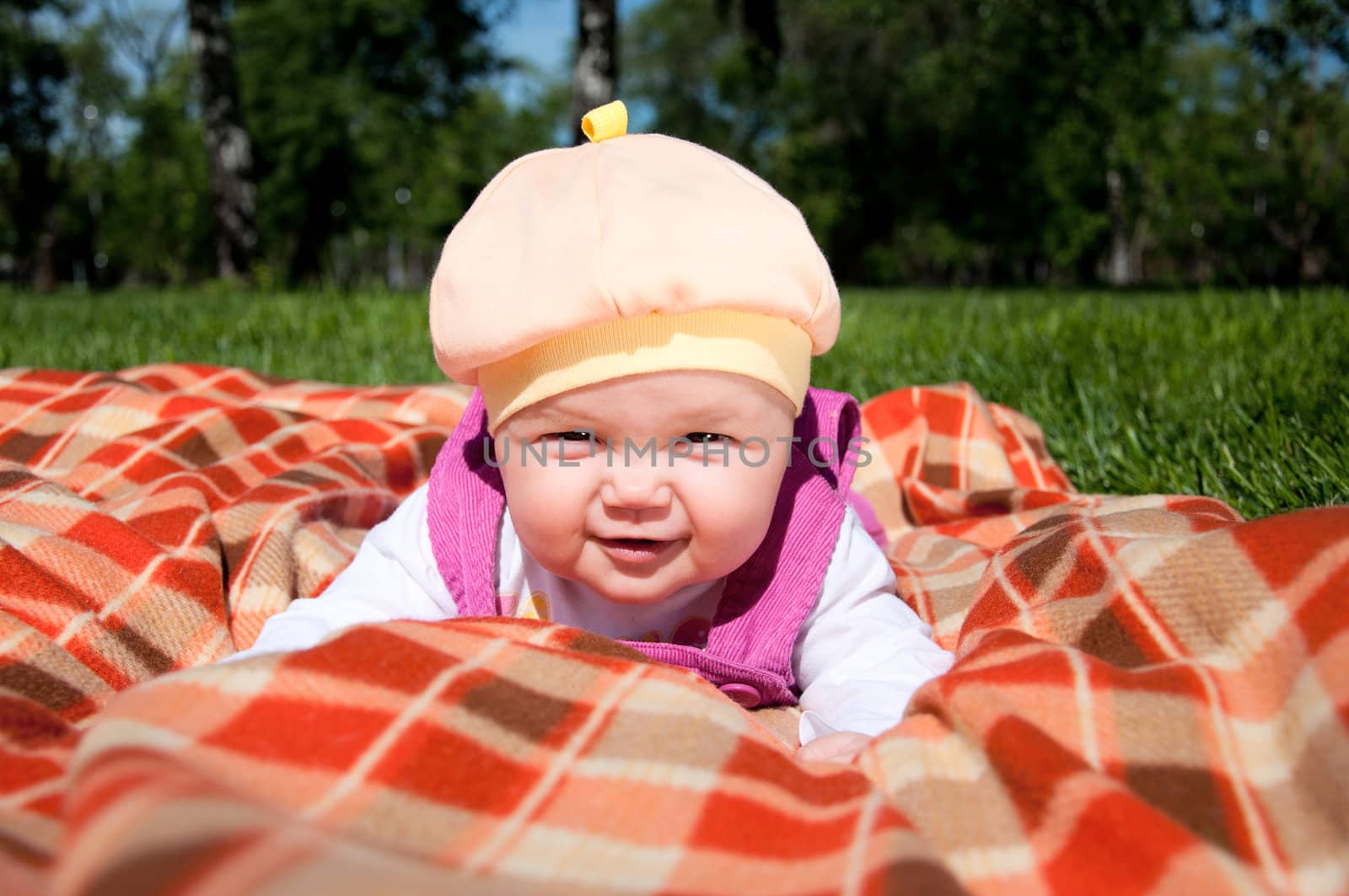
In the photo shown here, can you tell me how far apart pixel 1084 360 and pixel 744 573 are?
2421 millimetres

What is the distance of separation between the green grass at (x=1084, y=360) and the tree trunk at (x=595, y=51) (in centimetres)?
403

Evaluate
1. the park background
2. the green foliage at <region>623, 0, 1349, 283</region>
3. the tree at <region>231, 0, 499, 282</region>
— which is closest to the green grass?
the park background

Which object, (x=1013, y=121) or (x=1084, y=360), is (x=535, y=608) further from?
(x=1013, y=121)

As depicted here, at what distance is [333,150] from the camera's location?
25094 millimetres

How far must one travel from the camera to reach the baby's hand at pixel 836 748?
1.49 meters

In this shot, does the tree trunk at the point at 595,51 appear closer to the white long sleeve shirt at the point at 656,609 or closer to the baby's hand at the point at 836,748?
the white long sleeve shirt at the point at 656,609

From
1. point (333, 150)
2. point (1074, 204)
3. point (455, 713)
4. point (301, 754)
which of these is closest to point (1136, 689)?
point (455, 713)

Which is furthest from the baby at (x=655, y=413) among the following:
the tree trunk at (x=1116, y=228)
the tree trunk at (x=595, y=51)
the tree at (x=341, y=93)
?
the tree trunk at (x=1116, y=228)

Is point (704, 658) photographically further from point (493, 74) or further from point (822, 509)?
point (493, 74)

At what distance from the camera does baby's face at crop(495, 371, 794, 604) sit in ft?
4.90

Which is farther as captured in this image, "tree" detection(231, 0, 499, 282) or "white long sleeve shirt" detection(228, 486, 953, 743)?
"tree" detection(231, 0, 499, 282)

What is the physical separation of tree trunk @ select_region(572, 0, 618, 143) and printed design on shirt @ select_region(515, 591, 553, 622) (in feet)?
28.1

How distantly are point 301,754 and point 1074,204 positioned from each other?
3414 cm

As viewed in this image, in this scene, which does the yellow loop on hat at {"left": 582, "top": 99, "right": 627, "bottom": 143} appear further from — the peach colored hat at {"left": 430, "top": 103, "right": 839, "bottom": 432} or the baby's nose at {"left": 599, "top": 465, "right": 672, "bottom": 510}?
the baby's nose at {"left": 599, "top": 465, "right": 672, "bottom": 510}
